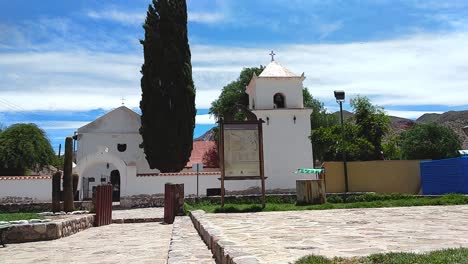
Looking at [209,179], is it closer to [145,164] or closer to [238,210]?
[145,164]

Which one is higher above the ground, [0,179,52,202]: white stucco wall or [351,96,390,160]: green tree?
[351,96,390,160]: green tree

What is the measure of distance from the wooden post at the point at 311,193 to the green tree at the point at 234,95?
22.9 m

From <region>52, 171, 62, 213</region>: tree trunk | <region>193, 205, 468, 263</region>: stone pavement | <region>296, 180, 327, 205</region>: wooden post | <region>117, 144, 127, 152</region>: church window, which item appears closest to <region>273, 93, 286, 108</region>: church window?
<region>117, 144, 127, 152</region>: church window

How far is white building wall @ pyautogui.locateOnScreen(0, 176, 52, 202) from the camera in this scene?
918 inches

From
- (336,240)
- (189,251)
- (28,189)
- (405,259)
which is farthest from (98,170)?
(405,259)

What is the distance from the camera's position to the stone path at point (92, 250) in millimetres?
6914

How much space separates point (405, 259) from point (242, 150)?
11.6 m

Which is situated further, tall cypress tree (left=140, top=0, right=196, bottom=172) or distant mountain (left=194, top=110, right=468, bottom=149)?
distant mountain (left=194, top=110, right=468, bottom=149)

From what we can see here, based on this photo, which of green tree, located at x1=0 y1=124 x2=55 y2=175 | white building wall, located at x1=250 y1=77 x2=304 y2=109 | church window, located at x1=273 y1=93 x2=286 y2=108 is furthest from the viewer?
green tree, located at x1=0 y1=124 x2=55 y2=175

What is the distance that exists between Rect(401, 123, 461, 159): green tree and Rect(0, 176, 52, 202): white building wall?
2423 cm

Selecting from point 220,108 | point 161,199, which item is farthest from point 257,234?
point 220,108

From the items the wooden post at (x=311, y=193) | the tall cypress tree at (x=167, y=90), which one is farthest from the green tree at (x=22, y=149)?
the wooden post at (x=311, y=193)

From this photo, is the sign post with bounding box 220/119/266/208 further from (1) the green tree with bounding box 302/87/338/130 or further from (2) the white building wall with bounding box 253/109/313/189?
(1) the green tree with bounding box 302/87/338/130

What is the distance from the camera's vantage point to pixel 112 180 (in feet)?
98.6
